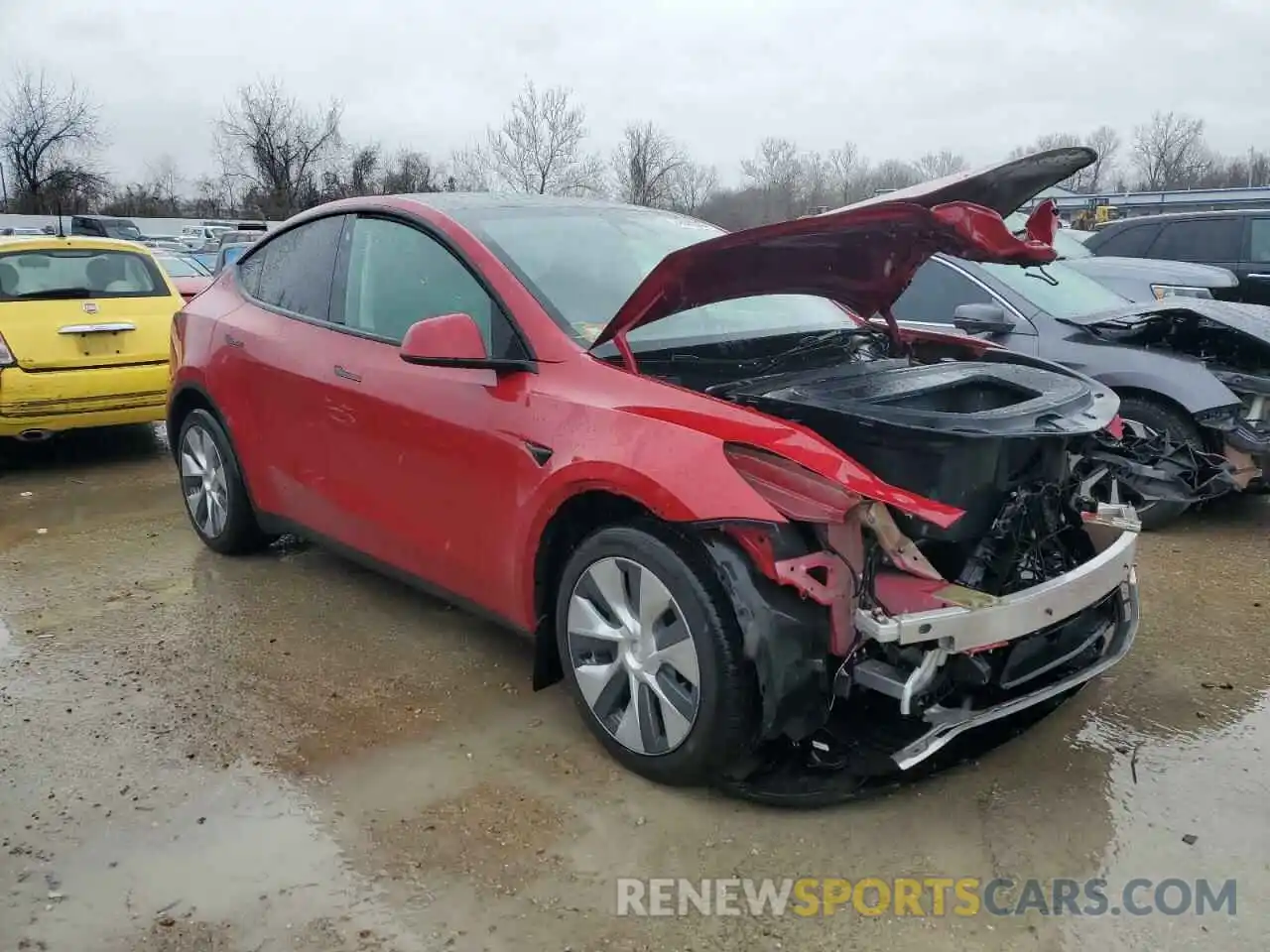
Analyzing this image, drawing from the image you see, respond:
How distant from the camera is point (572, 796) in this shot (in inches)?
115

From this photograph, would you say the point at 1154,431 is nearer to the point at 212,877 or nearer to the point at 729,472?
the point at 729,472

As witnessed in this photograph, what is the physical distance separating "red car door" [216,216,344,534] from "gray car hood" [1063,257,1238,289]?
19.6 feet

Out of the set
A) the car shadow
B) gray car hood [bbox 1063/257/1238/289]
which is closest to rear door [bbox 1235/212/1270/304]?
gray car hood [bbox 1063/257/1238/289]

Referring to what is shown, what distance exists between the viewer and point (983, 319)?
18.6ft

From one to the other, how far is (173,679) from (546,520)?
1635 mm

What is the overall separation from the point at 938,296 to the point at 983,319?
71cm

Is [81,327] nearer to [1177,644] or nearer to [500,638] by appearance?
[500,638]

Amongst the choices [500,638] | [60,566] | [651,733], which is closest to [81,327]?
[60,566]

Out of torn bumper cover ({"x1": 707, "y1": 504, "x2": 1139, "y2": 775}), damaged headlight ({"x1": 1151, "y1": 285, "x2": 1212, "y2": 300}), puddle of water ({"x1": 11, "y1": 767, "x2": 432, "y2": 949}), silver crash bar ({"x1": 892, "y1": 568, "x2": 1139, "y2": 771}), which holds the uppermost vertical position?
damaged headlight ({"x1": 1151, "y1": 285, "x2": 1212, "y2": 300})

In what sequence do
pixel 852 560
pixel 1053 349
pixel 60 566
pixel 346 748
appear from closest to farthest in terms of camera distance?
1. pixel 852 560
2. pixel 346 748
3. pixel 60 566
4. pixel 1053 349

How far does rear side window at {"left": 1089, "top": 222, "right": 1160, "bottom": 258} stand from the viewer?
420 inches

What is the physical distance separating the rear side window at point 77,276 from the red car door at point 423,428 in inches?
157

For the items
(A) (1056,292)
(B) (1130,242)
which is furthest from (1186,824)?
(B) (1130,242)

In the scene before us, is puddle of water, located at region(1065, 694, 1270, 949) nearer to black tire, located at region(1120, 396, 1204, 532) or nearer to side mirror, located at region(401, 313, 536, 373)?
black tire, located at region(1120, 396, 1204, 532)
